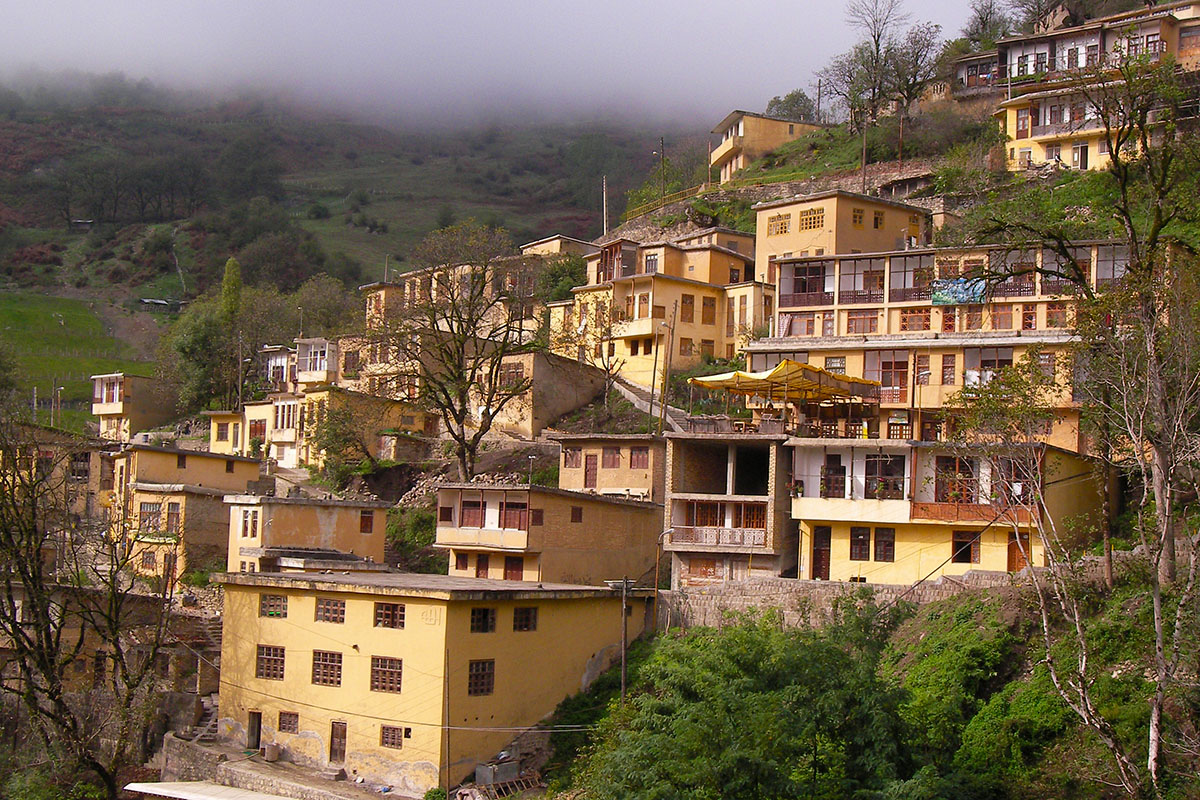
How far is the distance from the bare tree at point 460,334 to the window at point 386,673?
47.8 ft

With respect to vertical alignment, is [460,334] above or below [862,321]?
below

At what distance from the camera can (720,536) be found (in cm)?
3909

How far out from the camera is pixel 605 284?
Result: 60.2m

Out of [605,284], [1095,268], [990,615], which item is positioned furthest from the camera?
[605,284]

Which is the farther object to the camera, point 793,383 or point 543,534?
point 793,383

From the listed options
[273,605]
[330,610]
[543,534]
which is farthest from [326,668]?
[543,534]

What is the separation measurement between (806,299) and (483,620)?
2313cm

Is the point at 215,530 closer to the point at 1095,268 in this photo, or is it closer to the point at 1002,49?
the point at 1095,268

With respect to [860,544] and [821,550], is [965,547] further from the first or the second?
[821,550]

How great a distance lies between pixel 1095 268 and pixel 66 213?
12399cm

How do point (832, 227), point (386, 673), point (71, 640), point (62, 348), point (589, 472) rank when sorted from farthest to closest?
point (62, 348), point (832, 227), point (589, 472), point (71, 640), point (386, 673)

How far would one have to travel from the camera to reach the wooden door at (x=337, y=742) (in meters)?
33.1

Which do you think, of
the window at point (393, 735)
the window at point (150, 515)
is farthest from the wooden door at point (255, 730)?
the window at point (150, 515)

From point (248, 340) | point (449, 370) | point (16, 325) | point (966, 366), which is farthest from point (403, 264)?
point (966, 366)
